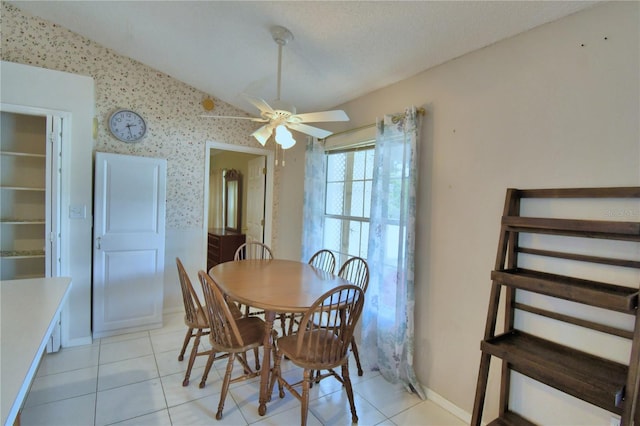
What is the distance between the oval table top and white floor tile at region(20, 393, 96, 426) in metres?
1.07

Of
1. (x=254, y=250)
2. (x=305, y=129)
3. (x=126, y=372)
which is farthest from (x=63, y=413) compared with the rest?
(x=305, y=129)

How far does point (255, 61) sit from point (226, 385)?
8.28ft

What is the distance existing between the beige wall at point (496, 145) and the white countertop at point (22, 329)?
2129 mm

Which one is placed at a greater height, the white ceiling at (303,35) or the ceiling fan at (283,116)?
the white ceiling at (303,35)

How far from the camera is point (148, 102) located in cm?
326

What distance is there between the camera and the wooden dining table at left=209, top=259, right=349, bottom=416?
1.80 m

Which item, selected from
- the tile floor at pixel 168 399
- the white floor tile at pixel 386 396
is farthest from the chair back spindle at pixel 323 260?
the white floor tile at pixel 386 396

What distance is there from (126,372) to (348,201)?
2.38 m

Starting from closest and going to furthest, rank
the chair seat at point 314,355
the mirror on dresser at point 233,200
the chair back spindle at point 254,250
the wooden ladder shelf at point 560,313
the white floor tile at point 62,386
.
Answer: the wooden ladder shelf at point 560,313 → the chair seat at point 314,355 → the white floor tile at point 62,386 → the chair back spindle at point 254,250 → the mirror on dresser at point 233,200

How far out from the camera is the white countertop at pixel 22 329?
2.74ft

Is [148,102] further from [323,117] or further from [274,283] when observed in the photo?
[274,283]

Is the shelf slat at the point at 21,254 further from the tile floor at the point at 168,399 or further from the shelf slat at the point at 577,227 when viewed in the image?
the shelf slat at the point at 577,227

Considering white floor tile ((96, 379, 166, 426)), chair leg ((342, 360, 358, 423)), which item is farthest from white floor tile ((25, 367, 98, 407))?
chair leg ((342, 360, 358, 423))

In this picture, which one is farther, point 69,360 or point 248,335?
point 69,360
